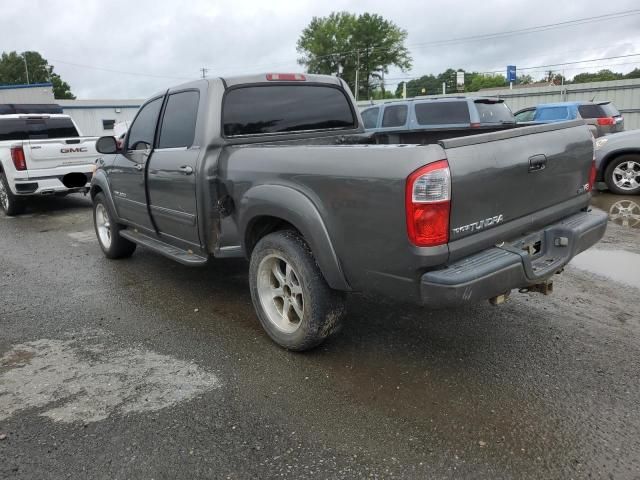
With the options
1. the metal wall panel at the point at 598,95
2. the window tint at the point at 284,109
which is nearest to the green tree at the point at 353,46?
the metal wall panel at the point at 598,95

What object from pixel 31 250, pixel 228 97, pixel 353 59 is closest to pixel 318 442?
pixel 228 97

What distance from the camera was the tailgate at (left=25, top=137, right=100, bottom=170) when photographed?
9.18m

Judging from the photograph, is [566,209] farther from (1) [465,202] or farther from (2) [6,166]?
(2) [6,166]

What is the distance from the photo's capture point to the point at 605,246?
6301 mm

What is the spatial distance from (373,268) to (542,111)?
13.9 meters

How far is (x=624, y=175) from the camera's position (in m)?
9.30

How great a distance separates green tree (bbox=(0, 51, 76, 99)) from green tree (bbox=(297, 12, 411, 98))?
4015 centimetres

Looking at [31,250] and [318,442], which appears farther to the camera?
[31,250]

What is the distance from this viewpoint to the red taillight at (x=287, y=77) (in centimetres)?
446

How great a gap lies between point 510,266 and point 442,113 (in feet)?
30.7

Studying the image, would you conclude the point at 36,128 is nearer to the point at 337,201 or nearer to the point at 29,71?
the point at 337,201

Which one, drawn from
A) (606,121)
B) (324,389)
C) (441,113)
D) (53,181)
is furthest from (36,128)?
(606,121)

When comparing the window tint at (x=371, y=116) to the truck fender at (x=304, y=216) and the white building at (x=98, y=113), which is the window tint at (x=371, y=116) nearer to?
the truck fender at (x=304, y=216)

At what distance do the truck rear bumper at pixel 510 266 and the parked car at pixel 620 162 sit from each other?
22.2 ft
